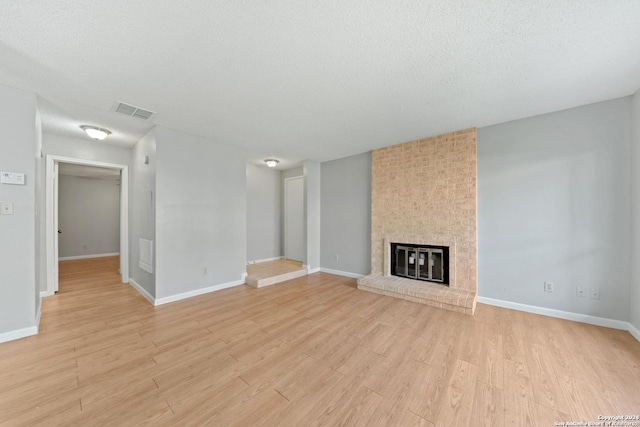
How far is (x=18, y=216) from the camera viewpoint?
7.98 ft

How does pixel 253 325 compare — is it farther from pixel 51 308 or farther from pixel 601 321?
pixel 601 321

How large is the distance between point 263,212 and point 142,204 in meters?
2.77

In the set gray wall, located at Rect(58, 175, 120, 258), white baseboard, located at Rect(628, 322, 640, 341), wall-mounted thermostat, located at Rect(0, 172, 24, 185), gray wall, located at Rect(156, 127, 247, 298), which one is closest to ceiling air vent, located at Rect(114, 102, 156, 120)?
gray wall, located at Rect(156, 127, 247, 298)

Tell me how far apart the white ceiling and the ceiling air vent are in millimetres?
103

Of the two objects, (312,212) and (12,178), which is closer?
(12,178)

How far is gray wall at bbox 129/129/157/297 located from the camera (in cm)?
341

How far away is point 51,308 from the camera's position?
125 inches

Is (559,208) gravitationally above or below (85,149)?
below

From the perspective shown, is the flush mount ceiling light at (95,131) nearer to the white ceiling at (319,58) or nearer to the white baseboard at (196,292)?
the white ceiling at (319,58)

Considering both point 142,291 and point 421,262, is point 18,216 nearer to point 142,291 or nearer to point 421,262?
point 142,291

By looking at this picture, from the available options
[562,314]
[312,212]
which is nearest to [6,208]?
[312,212]

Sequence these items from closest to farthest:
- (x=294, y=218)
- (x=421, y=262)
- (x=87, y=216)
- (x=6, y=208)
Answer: (x=6, y=208), (x=421, y=262), (x=294, y=218), (x=87, y=216)

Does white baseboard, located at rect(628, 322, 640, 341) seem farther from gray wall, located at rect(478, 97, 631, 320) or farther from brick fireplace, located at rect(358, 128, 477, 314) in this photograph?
brick fireplace, located at rect(358, 128, 477, 314)

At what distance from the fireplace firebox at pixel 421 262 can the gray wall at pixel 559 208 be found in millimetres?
512
